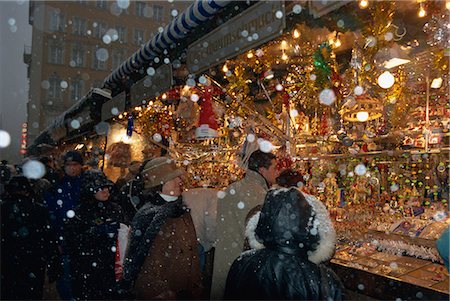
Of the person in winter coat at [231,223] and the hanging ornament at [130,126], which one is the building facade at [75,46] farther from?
the person in winter coat at [231,223]

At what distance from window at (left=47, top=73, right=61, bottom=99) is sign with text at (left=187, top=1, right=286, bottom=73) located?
44.6m

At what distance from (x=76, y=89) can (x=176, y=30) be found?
4524 centimetres

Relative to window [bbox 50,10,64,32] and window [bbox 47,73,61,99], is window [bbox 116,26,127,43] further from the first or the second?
window [bbox 47,73,61,99]

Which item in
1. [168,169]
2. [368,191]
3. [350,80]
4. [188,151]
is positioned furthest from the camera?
[188,151]

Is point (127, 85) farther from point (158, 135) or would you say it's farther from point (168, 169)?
point (168, 169)

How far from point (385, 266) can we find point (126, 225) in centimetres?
249

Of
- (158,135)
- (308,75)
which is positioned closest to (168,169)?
(308,75)

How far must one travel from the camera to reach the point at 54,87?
144 ft

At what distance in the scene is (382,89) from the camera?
3.92 m

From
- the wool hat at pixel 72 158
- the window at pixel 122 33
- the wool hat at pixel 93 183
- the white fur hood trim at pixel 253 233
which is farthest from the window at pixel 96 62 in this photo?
the white fur hood trim at pixel 253 233

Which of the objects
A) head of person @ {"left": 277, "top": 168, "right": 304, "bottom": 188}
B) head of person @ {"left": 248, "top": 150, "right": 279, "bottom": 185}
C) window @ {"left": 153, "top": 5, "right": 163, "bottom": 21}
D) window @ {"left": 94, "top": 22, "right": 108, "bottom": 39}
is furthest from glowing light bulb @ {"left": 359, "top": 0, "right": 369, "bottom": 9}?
window @ {"left": 153, "top": 5, "right": 163, "bottom": 21}

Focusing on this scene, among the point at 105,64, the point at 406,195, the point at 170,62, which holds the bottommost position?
the point at 406,195

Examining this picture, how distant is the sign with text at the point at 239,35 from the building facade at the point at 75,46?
140 feet

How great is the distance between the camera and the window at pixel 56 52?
44344mm
